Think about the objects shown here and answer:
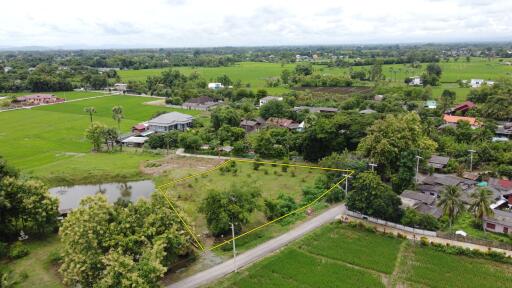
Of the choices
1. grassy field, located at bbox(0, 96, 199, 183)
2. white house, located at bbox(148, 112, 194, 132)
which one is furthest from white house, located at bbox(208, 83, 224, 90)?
white house, located at bbox(148, 112, 194, 132)

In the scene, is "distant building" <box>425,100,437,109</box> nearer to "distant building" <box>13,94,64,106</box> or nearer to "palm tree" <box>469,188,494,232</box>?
"palm tree" <box>469,188,494,232</box>

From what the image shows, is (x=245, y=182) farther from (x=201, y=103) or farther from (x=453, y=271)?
(x=201, y=103)

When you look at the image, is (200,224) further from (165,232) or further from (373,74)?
(373,74)

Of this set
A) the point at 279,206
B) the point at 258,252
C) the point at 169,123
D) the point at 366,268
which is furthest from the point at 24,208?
the point at 169,123

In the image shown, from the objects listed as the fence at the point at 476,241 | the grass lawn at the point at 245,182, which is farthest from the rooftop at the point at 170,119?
the fence at the point at 476,241

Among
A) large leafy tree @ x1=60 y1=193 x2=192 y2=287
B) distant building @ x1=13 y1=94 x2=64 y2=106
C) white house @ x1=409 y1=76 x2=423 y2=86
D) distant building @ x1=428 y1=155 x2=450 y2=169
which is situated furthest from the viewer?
white house @ x1=409 y1=76 x2=423 y2=86

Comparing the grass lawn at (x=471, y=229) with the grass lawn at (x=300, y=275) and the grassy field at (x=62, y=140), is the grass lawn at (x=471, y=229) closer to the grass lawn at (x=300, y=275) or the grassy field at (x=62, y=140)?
the grass lawn at (x=300, y=275)
